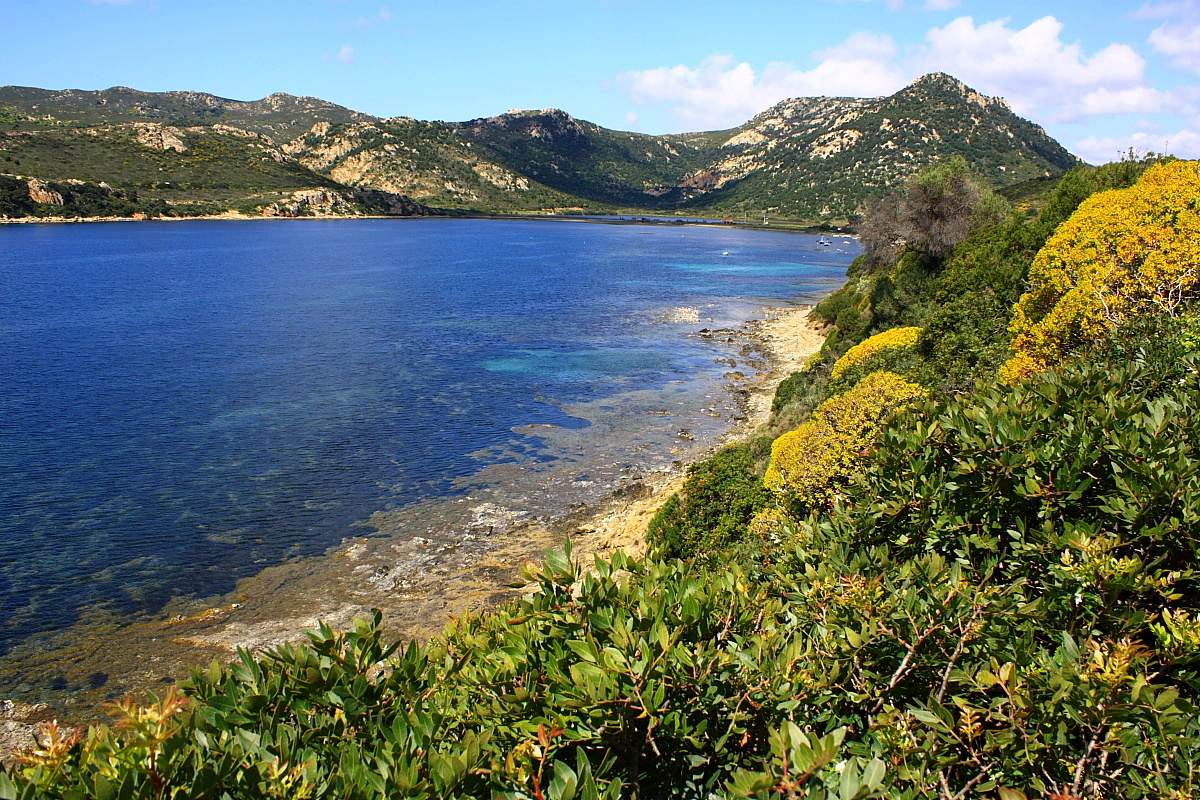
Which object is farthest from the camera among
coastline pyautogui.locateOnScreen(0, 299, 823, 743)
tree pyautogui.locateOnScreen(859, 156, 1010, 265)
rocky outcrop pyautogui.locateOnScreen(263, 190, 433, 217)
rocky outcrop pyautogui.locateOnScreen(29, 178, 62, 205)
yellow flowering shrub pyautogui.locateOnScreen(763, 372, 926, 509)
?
rocky outcrop pyautogui.locateOnScreen(263, 190, 433, 217)

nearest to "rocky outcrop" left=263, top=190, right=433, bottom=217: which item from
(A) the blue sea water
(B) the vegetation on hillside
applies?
(A) the blue sea water

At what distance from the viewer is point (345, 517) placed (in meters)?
20.1

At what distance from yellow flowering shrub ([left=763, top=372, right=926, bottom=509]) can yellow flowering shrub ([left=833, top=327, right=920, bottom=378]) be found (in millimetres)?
7894

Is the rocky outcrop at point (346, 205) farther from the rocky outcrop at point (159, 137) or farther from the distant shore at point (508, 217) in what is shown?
the rocky outcrop at point (159, 137)

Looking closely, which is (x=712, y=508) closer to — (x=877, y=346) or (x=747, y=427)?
(x=877, y=346)

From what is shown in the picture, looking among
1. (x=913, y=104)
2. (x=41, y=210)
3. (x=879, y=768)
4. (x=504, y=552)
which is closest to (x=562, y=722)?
(x=879, y=768)

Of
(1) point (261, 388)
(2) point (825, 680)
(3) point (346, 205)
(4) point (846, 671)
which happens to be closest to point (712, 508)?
(4) point (846, 671)

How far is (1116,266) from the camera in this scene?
1251 cm

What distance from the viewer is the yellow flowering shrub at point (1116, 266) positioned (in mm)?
11758

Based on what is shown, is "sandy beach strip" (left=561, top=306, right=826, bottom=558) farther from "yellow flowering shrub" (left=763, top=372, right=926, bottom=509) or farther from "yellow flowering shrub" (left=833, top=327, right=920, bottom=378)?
"yellow flowering shrub" (left=833, top=327, right=920, bottom=378)

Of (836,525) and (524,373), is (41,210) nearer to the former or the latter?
(524,373)

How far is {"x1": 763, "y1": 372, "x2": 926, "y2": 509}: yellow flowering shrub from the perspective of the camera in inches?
494

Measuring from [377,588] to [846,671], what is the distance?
559 inches

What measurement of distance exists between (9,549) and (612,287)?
187ft
